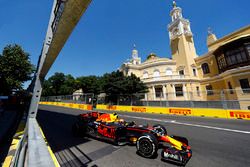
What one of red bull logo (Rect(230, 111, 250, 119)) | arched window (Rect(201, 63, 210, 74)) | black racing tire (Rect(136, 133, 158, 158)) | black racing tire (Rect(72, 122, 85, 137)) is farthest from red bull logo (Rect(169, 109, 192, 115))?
arched window (Rect(201, 63, 210, 74))

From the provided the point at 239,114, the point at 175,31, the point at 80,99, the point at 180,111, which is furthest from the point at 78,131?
the point at 175,31

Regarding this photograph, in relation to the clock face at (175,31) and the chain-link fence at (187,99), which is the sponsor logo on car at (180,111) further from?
the clock face at (175,31)

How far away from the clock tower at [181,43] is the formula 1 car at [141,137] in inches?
1060

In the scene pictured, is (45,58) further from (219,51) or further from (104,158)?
(219,51)

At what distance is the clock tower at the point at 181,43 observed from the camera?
28.7 meters

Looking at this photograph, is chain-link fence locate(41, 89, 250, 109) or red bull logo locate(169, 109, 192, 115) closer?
chain-link fence locate(41, 89, 250, 109)

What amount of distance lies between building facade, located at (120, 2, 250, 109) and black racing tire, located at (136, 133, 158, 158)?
11.9 meters

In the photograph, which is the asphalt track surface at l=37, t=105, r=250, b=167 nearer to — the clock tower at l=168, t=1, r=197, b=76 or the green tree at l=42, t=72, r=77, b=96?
the clock tower at l=168, t=1, r=197, b=76

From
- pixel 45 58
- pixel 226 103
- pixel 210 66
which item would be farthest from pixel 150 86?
pixel 45 58

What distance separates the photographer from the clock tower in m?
28.7

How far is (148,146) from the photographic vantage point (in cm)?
394

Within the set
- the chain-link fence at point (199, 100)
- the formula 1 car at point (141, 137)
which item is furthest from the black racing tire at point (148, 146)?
the chain-link fence at point (199, 100)

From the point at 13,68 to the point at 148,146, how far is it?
76.8ft

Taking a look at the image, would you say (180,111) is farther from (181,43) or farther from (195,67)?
(181,43)
